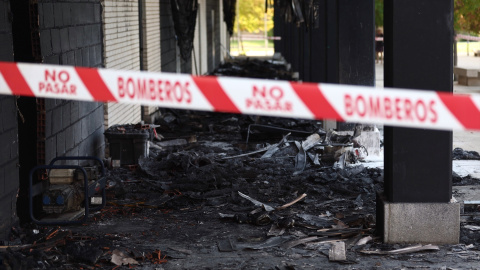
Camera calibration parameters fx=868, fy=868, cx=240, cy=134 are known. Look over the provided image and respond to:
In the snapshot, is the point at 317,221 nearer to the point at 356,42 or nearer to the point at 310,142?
the point at 310,142

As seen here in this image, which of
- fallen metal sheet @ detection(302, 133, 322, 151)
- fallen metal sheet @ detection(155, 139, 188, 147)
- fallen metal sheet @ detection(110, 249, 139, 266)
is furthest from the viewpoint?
fallen metal sheet @ detection(155, 139, 188, 147)

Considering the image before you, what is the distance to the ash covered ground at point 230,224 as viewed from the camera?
7613 millimetres

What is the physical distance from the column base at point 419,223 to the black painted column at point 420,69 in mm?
207

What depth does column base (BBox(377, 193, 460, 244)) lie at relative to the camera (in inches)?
323

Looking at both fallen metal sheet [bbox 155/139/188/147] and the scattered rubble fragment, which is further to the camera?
fallen metal sheet [bbox 155/139/188/147]

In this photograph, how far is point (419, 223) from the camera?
27.0ft

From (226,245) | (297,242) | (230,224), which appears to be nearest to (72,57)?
(230,224)

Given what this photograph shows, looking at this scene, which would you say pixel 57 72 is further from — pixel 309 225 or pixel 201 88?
pixel 309 225

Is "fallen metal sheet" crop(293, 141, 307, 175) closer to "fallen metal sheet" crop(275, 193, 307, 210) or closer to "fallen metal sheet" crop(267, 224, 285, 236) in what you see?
"fallen metal sheet" crop(275, 193, 307, 210)

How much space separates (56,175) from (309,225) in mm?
2896

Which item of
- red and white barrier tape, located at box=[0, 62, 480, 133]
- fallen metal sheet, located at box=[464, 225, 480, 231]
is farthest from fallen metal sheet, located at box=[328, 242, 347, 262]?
red and white barrier tape, located at box=[0, 62, 480, 133]

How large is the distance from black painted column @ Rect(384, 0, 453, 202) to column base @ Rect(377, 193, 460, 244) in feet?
0.68

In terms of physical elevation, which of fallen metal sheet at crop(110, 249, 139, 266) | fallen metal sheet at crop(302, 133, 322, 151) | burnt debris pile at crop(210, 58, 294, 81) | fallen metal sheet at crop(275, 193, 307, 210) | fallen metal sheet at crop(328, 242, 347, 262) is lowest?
burnt debris pile at crop(210, 58, 294, 81)

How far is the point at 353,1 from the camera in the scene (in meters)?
14.7
